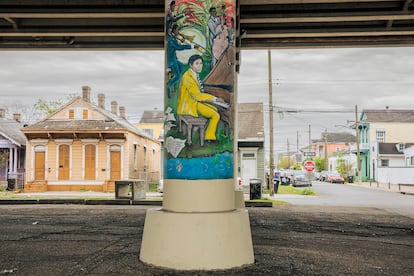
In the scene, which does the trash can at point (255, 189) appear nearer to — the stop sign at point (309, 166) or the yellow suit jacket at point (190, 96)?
the stop sign at point (309, 166)

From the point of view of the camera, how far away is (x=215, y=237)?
24.2ft

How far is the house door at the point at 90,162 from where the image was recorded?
32688 millimetres

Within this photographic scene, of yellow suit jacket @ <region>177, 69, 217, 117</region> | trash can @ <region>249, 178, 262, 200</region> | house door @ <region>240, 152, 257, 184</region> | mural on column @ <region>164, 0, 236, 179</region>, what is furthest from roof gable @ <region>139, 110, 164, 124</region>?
yellow suit jacket @ <region>177, 69, 217, 117</region>

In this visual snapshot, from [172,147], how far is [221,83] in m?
1.40

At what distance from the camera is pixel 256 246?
9.60m

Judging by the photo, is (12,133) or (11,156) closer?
(11,156)

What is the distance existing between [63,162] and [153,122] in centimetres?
2948

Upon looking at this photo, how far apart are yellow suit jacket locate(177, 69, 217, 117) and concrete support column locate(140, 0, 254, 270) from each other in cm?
2

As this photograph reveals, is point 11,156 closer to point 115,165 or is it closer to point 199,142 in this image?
point 115,165

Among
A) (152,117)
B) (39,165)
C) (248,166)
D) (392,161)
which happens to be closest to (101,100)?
(39,165)

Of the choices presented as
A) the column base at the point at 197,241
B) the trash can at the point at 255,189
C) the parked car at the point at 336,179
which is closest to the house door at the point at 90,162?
the trash can at the point at 255,189

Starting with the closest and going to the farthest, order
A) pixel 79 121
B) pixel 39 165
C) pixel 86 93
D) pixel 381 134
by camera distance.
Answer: pixel 39 165 → pixel 79 121 → pixel 86 93 → pixel 381 134

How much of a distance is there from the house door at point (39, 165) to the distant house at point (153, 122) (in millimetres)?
23981

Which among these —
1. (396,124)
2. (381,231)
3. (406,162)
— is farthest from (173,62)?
(396,124)
